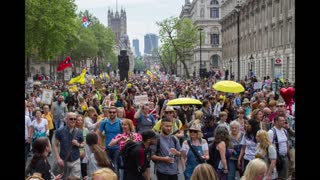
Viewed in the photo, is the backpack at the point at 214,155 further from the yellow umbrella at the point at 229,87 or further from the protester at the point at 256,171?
the yellow umbrella at the point at 229,87

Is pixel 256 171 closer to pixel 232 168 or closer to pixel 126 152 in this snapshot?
pixel 126 152

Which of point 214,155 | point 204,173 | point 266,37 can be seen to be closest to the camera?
point 204,173

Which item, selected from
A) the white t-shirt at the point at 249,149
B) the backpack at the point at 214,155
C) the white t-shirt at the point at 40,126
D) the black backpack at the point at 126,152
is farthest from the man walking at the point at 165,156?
the white t-shirt at the point at 40,126

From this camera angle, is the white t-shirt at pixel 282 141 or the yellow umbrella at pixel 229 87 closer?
the white t-shirt at pixel 282 141

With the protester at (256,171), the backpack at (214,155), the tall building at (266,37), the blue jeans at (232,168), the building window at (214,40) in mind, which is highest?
the building window at (214,40)

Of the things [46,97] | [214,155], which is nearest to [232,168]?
[214,155]

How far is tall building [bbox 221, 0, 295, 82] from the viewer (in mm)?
47344

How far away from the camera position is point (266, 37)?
5684cm

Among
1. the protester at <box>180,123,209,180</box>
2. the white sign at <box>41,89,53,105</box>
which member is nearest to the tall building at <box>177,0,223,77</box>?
the white sign at <box>41,89,53,105</box>

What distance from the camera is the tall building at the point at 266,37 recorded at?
47.3 meters

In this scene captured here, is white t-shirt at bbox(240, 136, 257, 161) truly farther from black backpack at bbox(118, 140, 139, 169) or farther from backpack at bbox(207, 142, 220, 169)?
black backpack at bbox(118, 140, 139, 169)

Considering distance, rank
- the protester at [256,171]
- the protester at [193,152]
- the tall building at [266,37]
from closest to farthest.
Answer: the protester at [256,171] < the protester at [193,152] < the tall building at [266,37]
